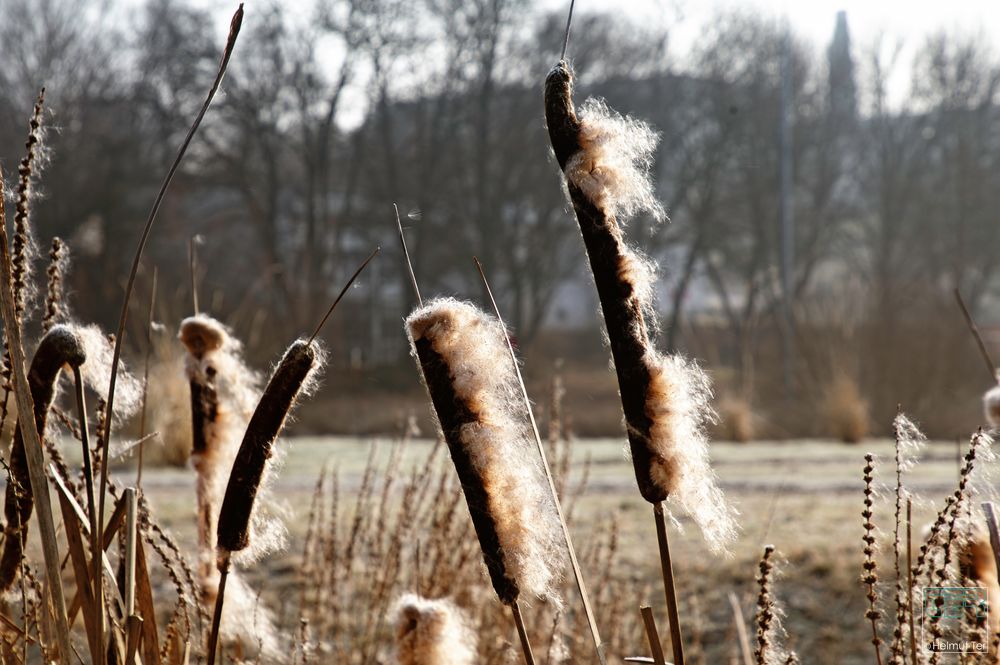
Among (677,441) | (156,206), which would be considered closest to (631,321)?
(677,441)

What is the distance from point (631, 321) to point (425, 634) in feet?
1.88

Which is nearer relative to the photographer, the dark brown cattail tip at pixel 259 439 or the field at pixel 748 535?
the dark brown cattail tip at pixel 259 439

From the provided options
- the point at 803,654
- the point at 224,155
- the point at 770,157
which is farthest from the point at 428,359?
the point at 770,157

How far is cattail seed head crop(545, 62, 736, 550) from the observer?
83 centimetres

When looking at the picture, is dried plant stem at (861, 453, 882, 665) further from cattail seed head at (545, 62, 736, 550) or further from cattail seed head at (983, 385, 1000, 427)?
cattail seed head at (983, 385, 1000, 427)

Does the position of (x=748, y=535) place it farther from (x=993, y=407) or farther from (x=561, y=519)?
(x=561, y=519)

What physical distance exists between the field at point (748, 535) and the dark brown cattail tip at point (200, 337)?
47 cm

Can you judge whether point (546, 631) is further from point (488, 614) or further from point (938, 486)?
point (938, 486)

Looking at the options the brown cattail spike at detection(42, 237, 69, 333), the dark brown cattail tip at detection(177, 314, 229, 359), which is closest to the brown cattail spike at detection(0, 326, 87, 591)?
the brown cattail spike at detection(42, 237, 69, 333)

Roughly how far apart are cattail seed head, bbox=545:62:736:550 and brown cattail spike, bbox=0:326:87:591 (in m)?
0.45

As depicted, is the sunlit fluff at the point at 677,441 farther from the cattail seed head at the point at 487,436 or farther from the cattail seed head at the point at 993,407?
the cattail seed head at the point at 993,407

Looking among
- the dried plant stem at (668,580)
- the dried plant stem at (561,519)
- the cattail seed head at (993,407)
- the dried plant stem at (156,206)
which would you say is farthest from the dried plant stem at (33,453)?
the cattail seed head at (993,407)

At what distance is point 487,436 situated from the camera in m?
0.88

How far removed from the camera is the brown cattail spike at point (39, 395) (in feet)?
2.99
